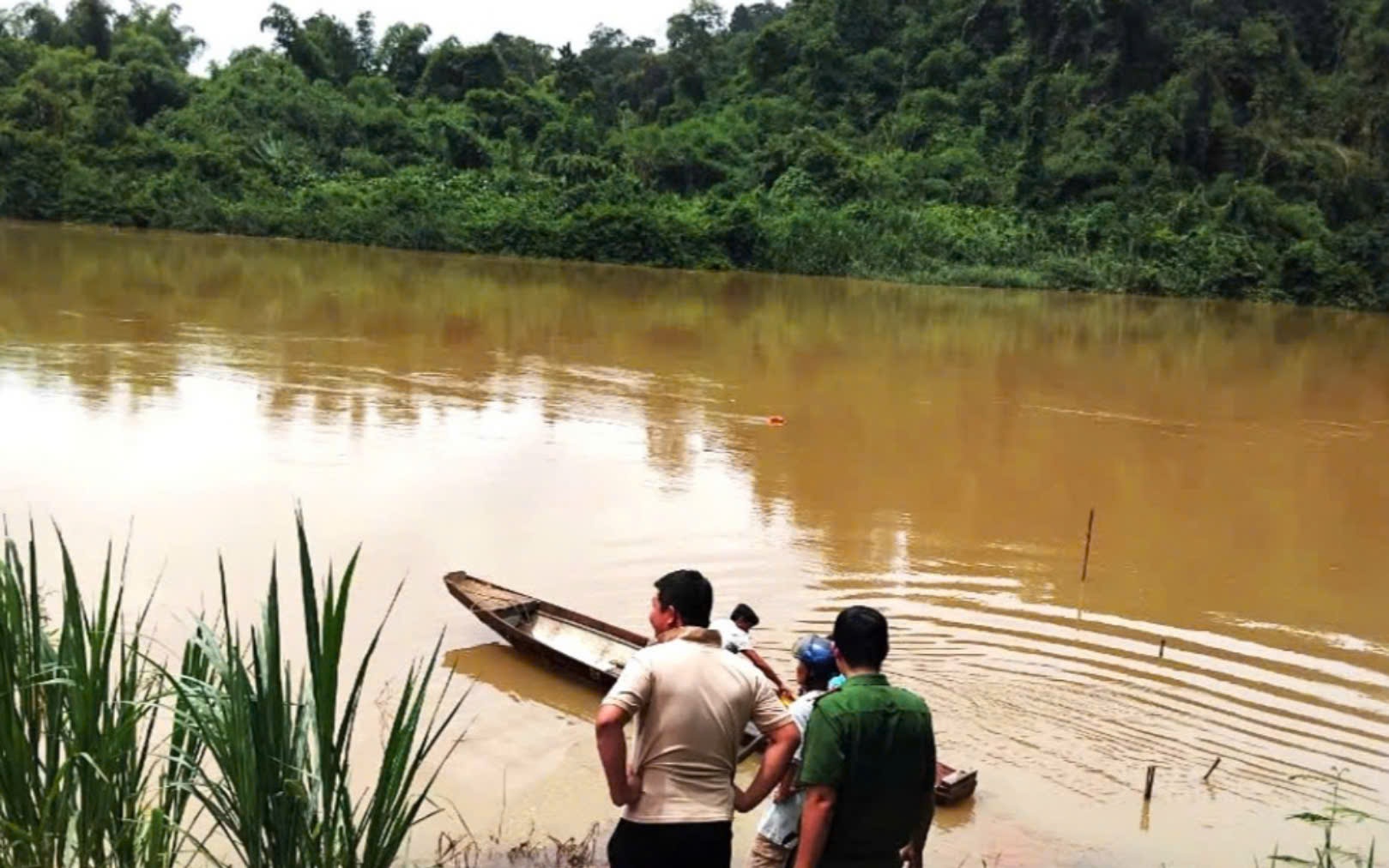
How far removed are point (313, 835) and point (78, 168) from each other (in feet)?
112

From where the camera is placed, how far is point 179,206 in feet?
106

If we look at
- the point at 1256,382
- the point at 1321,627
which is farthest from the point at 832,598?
the point at 1256,382

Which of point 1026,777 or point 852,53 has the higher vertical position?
point 852,53

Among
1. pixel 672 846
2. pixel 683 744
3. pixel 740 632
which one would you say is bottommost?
Answer: pixel 740 632

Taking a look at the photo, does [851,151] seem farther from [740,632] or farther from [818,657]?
[818,657]

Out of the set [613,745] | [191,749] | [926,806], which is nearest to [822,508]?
[926,806]

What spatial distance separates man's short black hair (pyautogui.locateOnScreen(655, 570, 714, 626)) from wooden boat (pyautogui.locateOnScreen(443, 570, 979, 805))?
3.21 metres

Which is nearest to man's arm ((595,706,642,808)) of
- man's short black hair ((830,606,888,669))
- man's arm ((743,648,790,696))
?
man's short black hair ((830,606,888,669))

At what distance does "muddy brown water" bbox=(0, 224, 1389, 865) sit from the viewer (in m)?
5.54

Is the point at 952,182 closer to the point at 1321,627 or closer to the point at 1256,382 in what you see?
the point at 1256,382

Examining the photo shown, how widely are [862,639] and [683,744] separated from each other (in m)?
0.42

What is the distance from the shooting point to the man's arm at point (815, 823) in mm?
2451

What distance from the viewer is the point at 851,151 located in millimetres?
35656

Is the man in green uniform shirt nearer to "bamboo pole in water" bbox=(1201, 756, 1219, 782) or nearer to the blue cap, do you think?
the blue cap
